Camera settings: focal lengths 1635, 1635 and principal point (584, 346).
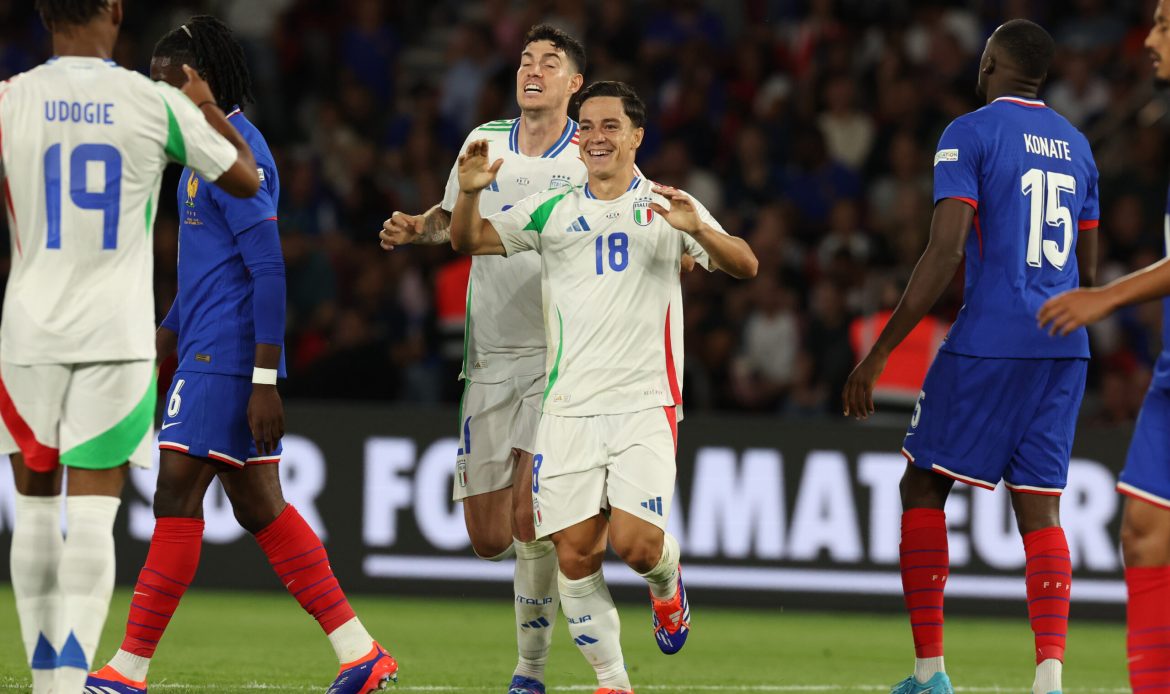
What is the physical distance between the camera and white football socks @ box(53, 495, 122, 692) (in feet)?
16.5

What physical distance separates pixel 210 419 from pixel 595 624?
1.65m

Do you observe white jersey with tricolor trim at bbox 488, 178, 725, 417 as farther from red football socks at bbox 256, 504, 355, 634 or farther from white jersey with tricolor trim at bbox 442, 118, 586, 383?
red football socks at bbox 256, 504, 355, 634

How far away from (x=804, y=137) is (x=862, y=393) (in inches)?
325

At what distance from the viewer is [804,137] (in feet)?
46.7

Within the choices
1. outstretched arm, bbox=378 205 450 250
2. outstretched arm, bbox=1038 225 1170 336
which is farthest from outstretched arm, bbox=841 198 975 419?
outstretched arm, bbox=378 205 450 250

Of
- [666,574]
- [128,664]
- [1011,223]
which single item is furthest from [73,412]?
[1011,223]

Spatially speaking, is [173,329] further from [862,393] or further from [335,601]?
[862,393]

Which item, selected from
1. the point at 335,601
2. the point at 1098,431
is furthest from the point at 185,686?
the point at 1098,431

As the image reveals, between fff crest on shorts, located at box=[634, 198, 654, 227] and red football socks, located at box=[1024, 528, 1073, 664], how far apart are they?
1.93 metres

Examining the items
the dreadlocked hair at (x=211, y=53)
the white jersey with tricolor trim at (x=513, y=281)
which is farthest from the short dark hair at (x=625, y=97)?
the dreadlocked hair at (x=211, y=53)

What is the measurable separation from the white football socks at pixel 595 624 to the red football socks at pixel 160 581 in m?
1.45

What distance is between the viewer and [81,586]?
5059 mm

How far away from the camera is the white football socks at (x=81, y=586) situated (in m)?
5.04

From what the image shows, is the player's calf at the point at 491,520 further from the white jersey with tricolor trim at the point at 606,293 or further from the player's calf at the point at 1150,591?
the player's calf at the point at 1150,591
